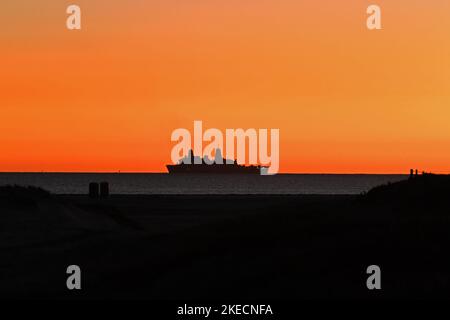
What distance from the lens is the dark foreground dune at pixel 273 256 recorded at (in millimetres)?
22344

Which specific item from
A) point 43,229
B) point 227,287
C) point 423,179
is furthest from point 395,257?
point 43,229

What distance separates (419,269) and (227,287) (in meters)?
5.17

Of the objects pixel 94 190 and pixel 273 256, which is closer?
pixel 273 256

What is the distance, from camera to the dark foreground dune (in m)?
22.3

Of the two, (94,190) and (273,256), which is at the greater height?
(94,190)

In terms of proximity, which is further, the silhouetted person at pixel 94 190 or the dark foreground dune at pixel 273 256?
the silhouetted person at pixel 94 190

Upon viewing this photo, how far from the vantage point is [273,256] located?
25234 mm

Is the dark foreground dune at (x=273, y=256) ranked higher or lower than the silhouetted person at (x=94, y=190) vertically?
lower

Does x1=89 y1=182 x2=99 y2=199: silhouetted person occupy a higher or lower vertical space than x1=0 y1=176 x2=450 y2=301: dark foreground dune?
higher

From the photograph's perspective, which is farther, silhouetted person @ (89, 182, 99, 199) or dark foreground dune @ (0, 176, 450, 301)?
silhouetted person @ (89, 182, 99, 199)

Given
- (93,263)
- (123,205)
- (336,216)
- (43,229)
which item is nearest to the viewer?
(93,263)
